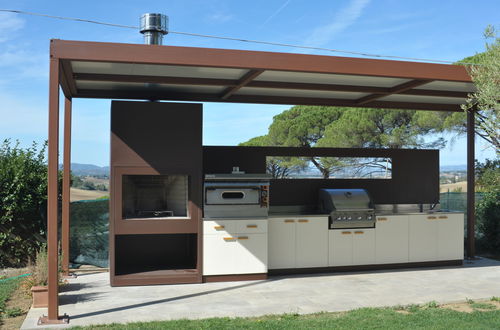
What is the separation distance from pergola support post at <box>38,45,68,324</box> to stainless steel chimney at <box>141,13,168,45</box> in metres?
2.14

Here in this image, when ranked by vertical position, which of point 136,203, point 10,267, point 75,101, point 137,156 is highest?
point 75,101

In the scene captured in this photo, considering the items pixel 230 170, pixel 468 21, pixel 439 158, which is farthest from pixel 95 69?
pixel 468 21

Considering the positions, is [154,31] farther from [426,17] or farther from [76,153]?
[426,17]

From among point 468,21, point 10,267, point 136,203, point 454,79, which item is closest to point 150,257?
point 136,203

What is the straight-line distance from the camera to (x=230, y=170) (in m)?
8.37

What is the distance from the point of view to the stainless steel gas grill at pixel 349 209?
7945 millimetres

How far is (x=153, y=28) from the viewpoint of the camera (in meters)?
7.25

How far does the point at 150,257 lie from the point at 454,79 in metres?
4.99

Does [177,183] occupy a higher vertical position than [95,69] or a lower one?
lower

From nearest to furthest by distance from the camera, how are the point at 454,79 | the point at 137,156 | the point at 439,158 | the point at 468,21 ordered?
the point at 454,79 → the point at 137,156 → the point at 439,158 → the point at 468,21

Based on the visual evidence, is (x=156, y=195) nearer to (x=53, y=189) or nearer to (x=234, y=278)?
(x=234, y=278)

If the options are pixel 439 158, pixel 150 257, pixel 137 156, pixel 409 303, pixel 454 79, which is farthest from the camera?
pixel 439 158

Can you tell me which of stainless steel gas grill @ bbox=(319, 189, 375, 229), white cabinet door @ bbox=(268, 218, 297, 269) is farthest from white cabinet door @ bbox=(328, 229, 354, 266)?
white cabinet door @ bbox=(268, 218, 297, 269)

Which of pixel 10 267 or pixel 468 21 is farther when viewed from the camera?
pixel 468 21
